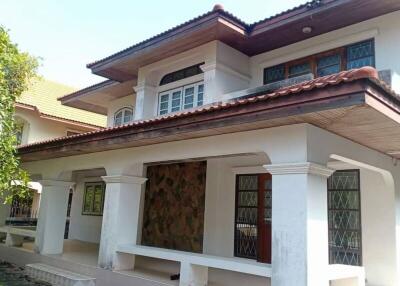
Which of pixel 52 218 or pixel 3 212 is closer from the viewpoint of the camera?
pixel 52 218

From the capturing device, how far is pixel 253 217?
9828 millimetres

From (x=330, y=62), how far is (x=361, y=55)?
2.24 ft

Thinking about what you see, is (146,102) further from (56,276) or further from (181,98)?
(56,276)

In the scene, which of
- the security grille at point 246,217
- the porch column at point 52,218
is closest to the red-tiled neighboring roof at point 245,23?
the security grille at point 246,217

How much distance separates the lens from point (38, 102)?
20.1 meters

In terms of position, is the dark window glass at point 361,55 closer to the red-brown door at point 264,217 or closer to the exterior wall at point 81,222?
the red-brown door at point 264,217

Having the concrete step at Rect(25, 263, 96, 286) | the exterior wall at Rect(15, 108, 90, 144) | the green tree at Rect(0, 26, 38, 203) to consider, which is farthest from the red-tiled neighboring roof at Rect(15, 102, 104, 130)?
the green tree at Rect(0, 26, 38, 203)

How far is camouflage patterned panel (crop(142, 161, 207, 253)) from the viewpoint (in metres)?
10.6

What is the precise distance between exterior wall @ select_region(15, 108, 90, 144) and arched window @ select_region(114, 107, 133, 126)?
695 centimetres

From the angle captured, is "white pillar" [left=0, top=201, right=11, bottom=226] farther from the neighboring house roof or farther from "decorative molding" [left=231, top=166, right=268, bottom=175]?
"decorative molding" [left=231, top=166, right=268, bottom=175]

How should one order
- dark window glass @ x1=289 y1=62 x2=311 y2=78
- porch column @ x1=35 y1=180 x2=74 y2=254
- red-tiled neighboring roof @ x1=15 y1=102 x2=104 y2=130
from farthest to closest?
red-tiled neighboring roof @ x1=15 y1=102 x2=104 y2=130 < porch column @ x1=35 y1=180 x2=74 y2=254 < dark window glass @ x1=289 y1=62 x2=311 y2=78

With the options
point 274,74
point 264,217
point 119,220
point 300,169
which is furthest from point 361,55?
point 119,220

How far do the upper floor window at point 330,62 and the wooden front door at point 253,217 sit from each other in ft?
8.49

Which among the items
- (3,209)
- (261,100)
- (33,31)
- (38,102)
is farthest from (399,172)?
(38,102)
